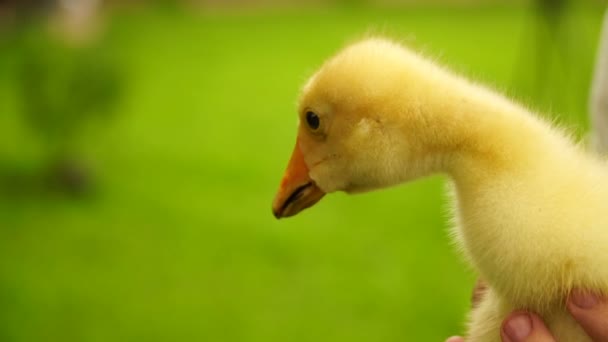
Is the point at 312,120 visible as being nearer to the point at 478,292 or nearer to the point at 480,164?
the point at 480,164

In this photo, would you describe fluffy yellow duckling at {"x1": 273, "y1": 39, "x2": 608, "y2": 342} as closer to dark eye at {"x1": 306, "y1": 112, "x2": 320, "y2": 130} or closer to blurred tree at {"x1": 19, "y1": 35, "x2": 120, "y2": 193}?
dark eye at {"x1": 306, "y1": 112, "x2": 320, "y2": 130}

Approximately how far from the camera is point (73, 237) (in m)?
2.79

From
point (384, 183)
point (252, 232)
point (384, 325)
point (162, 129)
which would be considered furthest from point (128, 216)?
point (384, 183)

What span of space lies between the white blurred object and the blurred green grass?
0.39m

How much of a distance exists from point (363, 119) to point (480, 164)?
0.14 meters

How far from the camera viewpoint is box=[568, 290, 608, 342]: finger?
74 cm

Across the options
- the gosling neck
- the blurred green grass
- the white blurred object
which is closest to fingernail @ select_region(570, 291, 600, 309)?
the gosling neck

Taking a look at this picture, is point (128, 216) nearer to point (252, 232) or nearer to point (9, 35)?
point (252, 232)

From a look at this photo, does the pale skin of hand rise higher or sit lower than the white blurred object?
lower

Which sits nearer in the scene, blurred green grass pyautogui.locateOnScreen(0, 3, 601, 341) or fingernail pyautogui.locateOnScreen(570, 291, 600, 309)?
fingernail pyautogui.locateOnScreen(570, 291, 600, 309)

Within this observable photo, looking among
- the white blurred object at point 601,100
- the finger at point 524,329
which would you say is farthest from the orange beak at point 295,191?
the white blurred object at point 601,100

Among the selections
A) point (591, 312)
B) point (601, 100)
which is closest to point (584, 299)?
point (591, 312)

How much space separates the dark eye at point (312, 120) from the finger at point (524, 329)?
0.31m

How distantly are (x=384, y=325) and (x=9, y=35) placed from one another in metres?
3.82
